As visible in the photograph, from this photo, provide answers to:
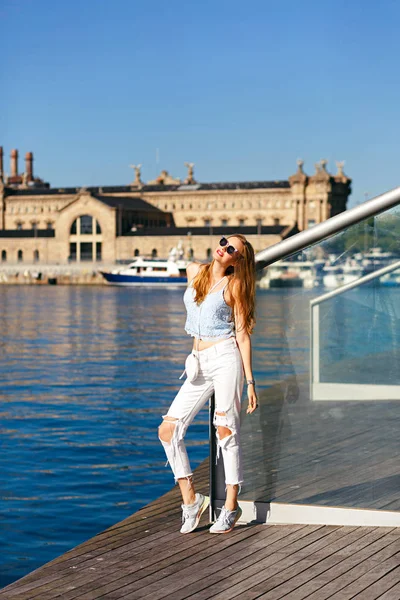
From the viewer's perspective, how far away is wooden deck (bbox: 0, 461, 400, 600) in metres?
3.91

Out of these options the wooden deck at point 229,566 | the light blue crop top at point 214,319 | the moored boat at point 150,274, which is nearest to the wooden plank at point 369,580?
the wooden deck at point 229,566

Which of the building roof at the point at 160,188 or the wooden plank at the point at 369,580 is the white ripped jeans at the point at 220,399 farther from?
the building roof at the point at 160,188

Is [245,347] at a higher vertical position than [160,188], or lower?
lower

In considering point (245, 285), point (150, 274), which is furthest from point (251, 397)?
point (150, 274)

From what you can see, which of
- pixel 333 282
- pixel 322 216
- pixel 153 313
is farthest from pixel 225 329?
pixel 322 216

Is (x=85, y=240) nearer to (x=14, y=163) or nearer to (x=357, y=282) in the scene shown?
(x=14, y=163)

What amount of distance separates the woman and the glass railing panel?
0.18 m

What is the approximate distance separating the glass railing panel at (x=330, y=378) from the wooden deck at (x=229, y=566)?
216mm

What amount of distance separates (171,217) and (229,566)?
107m

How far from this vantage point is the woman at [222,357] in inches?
183

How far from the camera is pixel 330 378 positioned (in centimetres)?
486

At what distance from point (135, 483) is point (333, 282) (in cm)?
532

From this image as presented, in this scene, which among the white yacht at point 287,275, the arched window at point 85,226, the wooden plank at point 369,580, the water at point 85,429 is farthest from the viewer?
the arched window at point 85,226

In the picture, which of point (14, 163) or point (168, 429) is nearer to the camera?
point (168, 429)
